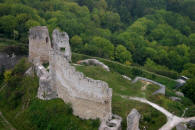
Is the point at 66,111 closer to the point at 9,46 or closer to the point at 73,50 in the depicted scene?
the point at 9,46

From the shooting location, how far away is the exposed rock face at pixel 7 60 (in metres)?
54.0

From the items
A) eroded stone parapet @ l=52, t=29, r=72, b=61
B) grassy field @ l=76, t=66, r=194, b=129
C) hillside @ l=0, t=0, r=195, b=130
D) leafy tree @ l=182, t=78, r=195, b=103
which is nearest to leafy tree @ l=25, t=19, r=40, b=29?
hillside @ l=0, t=0, r=195, b=130

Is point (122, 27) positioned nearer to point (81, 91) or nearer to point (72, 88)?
point (72, 88)

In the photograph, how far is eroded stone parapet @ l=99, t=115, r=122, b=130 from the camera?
31281mm

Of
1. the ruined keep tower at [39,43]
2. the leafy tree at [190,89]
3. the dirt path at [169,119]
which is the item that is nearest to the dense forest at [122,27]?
the leafy tree at [190,89]

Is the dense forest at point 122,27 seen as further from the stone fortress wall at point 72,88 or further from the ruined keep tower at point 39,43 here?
the stone fortress wall at point 72,88

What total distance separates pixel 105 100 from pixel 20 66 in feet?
70.2

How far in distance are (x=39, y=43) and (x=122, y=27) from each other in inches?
1970

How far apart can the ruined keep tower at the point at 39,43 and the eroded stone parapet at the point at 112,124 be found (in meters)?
18.6

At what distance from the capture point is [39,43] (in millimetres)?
46844

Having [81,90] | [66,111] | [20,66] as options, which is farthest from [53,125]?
[20,66]

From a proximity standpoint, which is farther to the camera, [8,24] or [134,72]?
[8,24]

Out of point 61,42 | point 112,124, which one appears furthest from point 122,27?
point 112,124

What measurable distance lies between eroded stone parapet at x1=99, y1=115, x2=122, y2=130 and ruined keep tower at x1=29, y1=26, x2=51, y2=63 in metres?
18.6
